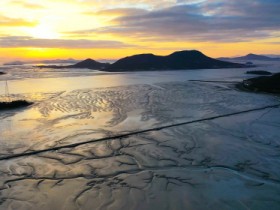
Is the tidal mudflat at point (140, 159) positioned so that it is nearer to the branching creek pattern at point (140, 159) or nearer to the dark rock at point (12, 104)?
the branching creek pattern at point (140, 159)

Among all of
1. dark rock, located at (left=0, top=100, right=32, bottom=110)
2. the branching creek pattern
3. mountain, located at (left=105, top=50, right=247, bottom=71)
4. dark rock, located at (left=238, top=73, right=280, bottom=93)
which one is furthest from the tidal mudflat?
mountain, located at (left=105, top=50, right=247, bottom=71)

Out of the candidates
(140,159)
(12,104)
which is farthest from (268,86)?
(140,159)

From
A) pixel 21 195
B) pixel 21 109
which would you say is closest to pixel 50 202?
pixel 21 195

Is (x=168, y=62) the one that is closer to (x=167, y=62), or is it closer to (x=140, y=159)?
(x=167, y=62)

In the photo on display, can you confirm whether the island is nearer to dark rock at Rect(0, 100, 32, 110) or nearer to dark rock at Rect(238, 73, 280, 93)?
dark rock at Rect(238, 73, 280, 93)

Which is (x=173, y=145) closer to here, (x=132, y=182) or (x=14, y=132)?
(x=132, y=182)

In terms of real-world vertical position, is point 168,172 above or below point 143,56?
below

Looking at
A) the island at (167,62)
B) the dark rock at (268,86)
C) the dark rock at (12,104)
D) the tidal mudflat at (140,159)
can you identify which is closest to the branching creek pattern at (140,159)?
the tidal mudflat at (140,159)
